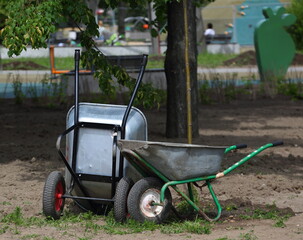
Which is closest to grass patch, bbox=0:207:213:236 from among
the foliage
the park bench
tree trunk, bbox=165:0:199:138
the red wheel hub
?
the red wheel hub

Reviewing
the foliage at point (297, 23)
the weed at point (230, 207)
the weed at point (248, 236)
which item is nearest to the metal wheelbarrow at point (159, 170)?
the weed at point (248, 236)

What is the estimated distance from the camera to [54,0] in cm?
752

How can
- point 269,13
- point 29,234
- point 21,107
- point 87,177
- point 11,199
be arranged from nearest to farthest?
point 29,234 < point 87,177 < point 11,199 < point 21,107 < point 269,13

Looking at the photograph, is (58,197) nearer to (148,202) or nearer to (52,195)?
(52,195)

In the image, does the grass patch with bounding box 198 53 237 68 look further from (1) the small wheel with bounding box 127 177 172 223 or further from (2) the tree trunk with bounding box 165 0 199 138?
(1) the small wheel with bounding box 127 177 172 223

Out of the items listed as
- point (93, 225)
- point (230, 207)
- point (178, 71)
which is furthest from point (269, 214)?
point (178, 71)

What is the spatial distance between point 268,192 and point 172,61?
325 cm

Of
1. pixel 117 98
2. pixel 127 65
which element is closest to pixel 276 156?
pixel 117 98

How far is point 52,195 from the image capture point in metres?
6.06

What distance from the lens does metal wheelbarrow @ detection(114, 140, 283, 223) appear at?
5765 mm

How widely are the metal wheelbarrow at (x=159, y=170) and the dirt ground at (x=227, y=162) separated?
22 centimetres

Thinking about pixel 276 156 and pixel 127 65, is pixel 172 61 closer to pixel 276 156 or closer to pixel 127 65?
pixel 276 156

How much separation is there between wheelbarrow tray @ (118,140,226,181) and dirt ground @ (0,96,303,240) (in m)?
0.47

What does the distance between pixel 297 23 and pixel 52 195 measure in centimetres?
2374
